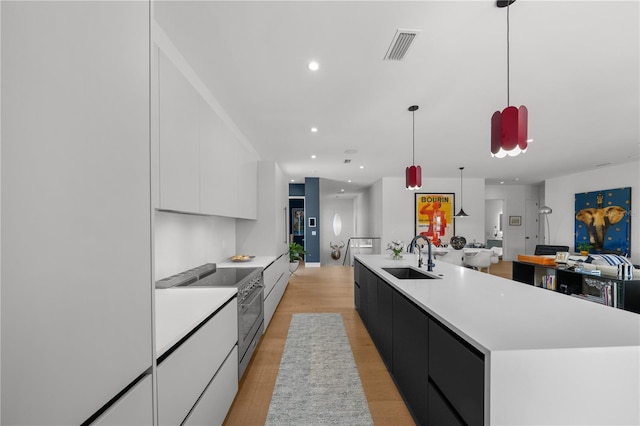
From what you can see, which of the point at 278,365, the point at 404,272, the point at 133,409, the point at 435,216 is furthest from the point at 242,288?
the point at 435,216

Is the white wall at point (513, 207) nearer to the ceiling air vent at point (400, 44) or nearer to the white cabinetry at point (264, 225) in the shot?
the white cabinetry at point (264, 225)

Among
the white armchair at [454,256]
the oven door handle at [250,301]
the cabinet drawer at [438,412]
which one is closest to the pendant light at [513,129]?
the cabinet drawer at [438,412]

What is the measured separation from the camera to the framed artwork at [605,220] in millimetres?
6109

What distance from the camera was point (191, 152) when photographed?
1970 millimetres

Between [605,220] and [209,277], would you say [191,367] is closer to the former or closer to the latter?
[209,277]

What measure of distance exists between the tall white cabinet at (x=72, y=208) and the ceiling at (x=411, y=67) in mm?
1034

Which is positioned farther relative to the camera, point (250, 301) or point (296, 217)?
point (296, 217)

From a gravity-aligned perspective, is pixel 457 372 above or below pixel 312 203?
below

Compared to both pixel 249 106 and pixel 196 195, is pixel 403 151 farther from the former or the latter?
pixel 196 195

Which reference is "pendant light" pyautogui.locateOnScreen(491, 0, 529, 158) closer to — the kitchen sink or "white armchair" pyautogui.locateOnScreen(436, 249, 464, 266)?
the kitchen sink

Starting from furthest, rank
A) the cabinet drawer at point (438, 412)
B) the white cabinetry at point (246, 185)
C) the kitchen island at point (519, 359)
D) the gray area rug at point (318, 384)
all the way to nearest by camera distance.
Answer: the white cabinetry at point (246, 185), the gray area rug at point (318, 384), the cabinet drawer at point (438, 412), the kitchen island at point (519, 359)

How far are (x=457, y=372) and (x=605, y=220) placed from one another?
830 cm

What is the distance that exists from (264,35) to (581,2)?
191 centimetres

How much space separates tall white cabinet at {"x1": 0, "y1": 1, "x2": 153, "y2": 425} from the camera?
1.77 ft
